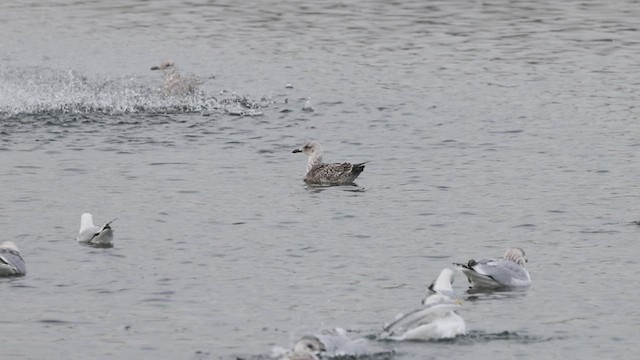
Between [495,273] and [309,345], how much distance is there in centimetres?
389

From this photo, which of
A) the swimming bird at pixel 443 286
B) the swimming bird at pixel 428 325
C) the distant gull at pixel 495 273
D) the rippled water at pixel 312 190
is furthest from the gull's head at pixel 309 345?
the distant gull at pixel 495 273

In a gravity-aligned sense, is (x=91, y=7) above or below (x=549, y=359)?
below

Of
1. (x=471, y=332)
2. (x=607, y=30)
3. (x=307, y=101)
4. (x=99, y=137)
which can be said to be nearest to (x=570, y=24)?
(x=607, y=30)

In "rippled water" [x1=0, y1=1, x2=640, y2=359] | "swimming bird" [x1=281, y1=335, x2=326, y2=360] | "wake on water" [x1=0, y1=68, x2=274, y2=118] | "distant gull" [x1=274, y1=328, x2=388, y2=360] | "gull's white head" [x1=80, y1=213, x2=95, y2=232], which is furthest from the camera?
"wake on water" [x1=0, y1=68, x2=274, y2=118]

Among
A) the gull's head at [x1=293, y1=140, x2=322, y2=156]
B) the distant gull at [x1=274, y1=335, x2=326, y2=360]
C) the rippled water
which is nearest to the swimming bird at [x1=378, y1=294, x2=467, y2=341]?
the rippled water

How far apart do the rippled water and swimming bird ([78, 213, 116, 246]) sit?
0.65 ft

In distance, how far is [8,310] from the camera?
610 inches

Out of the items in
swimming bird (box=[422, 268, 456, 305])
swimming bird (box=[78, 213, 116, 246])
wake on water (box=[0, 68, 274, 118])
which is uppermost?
swimming bird (box=[422, 268, 456, 305])

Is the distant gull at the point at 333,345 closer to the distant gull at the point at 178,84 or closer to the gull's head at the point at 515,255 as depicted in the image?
the gull's head at the point at 515,255

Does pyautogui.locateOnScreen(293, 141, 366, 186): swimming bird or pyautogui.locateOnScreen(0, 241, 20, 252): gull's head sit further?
pyautogui.locateOnScreen(293, 141, 366, 186): swimming bird

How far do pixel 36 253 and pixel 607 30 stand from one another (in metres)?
23.9

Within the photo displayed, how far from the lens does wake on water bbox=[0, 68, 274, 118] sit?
28.0 m

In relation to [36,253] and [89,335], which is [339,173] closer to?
[36,253]

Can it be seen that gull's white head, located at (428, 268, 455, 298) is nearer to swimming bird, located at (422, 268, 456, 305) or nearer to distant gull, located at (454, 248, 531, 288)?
swimming bird, located at (422, 268, 456, 305)
